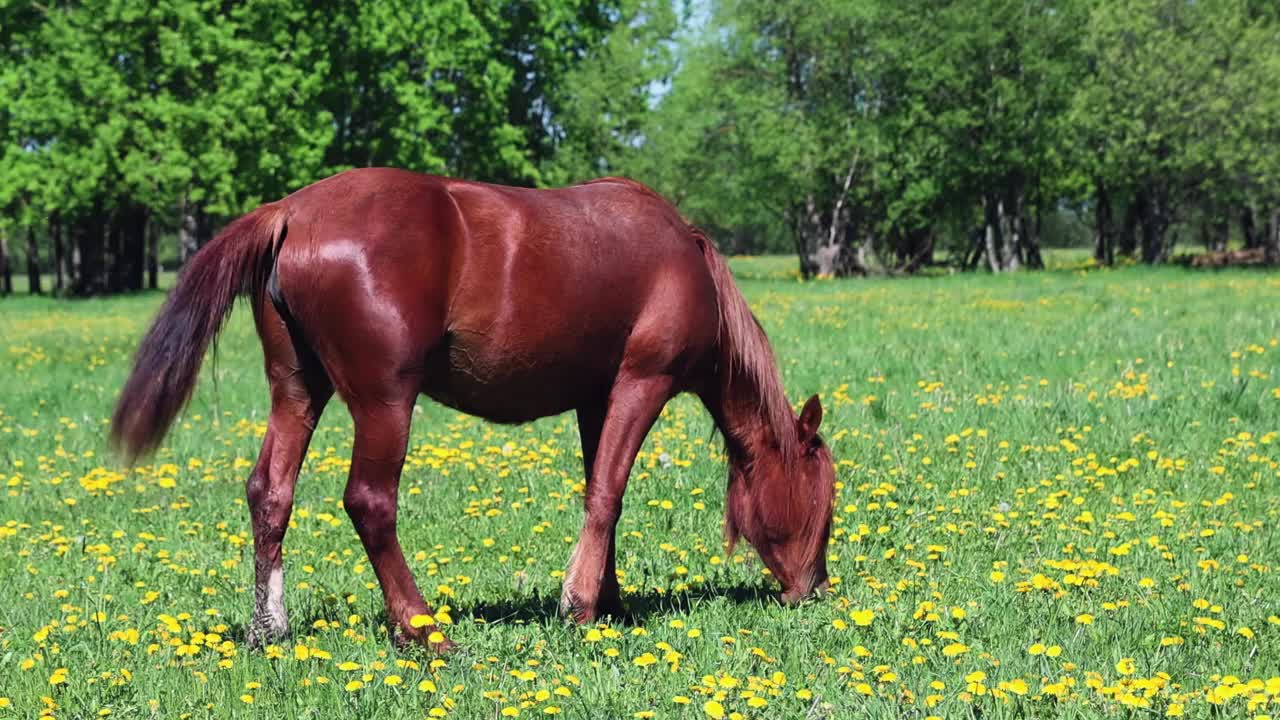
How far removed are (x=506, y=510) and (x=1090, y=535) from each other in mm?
3356

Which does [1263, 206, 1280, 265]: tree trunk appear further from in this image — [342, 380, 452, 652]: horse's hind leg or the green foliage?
[342, 380, 452, 652]: horse's hind leg

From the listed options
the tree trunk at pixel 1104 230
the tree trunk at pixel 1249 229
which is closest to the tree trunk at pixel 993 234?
the tree trunk at pixel 1104 230

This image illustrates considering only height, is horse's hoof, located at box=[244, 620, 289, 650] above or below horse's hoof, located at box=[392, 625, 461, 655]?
below

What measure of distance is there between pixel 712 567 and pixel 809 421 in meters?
1.16

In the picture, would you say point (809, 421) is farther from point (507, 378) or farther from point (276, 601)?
point (276, 601)

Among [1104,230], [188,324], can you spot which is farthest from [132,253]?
[188,324]

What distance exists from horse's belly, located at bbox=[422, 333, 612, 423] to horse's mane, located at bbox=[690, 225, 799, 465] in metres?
0.62

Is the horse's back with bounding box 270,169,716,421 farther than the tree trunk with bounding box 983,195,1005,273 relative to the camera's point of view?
No

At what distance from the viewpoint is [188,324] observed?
5.03 m

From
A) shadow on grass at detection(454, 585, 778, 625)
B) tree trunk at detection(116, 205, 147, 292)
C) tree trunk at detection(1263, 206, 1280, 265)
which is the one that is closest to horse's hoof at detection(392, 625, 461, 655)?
shadow on grass at detection(454, 585, 778, 625)

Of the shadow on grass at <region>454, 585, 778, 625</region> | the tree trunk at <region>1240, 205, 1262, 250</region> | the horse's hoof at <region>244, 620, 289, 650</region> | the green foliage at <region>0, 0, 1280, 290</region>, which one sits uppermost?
the green foliage at <region>0, 0, 1280, 290</region>

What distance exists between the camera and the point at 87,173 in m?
34.4

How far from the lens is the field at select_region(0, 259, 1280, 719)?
4371 mm

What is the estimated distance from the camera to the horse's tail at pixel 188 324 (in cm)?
495
